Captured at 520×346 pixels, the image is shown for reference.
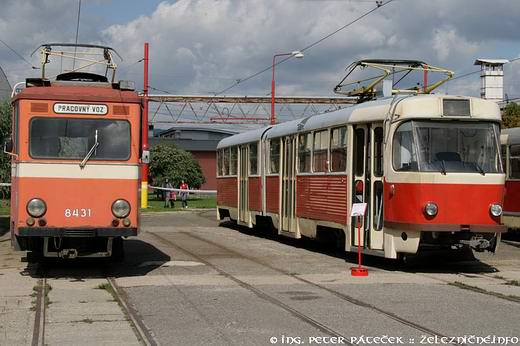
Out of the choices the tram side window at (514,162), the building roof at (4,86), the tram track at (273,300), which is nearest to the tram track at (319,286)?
the tram track at (273,300)

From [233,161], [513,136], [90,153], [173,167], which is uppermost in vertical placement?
[173,167]

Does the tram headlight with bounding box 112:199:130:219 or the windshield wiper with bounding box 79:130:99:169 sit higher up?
the windshield wiper with bounding box 79:130:99:169

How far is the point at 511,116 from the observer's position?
124 feet

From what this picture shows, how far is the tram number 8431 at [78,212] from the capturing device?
11.8 m

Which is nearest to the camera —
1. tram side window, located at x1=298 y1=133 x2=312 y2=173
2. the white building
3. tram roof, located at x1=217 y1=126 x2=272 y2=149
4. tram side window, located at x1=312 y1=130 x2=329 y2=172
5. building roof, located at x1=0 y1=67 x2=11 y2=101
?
tram side window, located at x1=312 y1=130 x2=329 y2=172

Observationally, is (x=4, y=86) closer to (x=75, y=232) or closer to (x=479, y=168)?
(x=75, y=232)

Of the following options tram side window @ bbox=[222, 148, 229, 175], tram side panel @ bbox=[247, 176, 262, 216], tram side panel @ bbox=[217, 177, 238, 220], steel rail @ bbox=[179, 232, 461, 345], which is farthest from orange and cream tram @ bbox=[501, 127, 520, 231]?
tram side window @ bbox=[222, 148, 229, 175]

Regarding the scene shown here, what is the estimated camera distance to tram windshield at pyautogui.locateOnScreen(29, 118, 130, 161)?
11906 mm

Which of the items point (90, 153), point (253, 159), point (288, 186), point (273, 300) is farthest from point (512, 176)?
point (90, 153)

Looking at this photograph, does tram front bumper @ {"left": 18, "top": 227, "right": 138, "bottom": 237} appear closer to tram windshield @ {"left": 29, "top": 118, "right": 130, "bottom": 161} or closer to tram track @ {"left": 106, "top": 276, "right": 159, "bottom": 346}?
→ tram track @ {"left": 106, "top": 276, "right": 159, "bottom": 346}

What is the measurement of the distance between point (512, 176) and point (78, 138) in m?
12.7

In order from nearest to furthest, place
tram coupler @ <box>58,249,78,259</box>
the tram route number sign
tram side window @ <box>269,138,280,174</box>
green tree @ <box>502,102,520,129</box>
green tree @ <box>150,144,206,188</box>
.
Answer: tram coupler @ <box>58,249,78,259</box>
the tram route number sign
tram side window @ <box>269,138,280,174</box>
green tree @ <box>502,102,520,129</box>
green tree @ <box>150,144,206,188</box>

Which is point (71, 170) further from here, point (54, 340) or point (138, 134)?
point (54, 340)

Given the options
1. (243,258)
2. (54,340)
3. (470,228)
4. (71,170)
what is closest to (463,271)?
(470,228)
